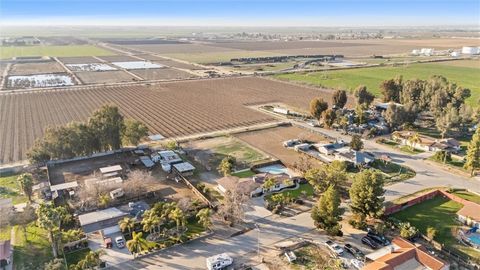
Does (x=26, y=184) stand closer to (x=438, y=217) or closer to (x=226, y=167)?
(x=226, y=167)

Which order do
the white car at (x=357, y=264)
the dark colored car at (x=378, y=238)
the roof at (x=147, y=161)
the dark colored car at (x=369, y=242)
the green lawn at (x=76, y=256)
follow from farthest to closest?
1. the roof at (x=147, y=161)
2. the dark colored car at (x=378, y=238)
3. the dark colored car at (x=369, y=242)
4. the green lawn at (x=76, y=256)
5. the white car at (x=357, y=264)

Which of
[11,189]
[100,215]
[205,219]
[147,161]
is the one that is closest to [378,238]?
[205,219]

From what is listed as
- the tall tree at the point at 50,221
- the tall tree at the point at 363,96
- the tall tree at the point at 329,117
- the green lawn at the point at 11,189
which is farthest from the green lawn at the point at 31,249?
the tall tree at the point at 363,96

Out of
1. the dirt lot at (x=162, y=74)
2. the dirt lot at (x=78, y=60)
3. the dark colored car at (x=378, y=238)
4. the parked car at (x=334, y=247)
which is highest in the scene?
the dirt lot at (x=78, y=60)

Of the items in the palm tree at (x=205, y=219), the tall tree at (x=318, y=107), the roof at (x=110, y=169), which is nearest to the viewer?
the palm tree at (x=205, y=219)

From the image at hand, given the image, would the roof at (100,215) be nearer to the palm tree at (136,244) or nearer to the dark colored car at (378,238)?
the palm tree at (136,244)

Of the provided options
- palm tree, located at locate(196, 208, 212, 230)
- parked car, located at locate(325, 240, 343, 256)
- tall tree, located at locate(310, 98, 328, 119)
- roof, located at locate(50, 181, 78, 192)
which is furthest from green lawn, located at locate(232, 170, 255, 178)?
tall tree, located at locate(310, 98, 328, 119)
